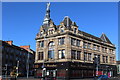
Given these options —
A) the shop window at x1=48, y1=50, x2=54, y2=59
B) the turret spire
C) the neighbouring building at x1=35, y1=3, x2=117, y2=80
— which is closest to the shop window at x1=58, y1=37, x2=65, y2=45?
the neighbouring building at x1=35, y1=3, x2=117, y2=80

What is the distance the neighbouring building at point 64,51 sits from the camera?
54562mm

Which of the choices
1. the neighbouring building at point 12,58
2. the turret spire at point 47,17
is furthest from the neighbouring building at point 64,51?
the neighbouring building at point 12,58

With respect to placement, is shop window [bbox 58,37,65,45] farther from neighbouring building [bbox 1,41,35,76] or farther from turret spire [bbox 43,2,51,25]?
neighbouring building [bbox 1,41,35,76]

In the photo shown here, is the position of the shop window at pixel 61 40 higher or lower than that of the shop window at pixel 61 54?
higher

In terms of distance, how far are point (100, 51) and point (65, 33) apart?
1987 cm

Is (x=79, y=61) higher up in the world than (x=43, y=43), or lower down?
lower down

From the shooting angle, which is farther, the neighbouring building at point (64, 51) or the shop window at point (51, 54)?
the shop window at point (51, 54)

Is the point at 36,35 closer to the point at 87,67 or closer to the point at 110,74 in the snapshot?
the point at 87,67

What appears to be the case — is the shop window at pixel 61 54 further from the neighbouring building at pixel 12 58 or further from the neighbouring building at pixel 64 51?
the neighbouring building at pixel 12 58

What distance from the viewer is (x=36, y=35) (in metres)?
64.0

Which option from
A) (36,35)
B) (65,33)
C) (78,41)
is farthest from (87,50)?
(36,35)

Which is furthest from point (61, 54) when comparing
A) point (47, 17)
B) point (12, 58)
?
point (12, 58)

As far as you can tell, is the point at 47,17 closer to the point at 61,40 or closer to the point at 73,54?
the point at 61,40

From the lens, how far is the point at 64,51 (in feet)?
182
